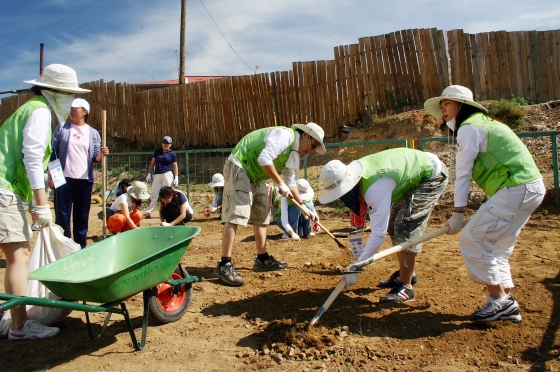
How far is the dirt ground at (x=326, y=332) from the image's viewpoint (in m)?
3.03

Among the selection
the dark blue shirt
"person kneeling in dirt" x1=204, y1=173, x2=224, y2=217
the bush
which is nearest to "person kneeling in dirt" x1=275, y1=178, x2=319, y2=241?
"person kneeling in dirt" x1=204, y1=173, x2=224, y2=217

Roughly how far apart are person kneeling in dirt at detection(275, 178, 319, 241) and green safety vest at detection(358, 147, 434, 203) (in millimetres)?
2692

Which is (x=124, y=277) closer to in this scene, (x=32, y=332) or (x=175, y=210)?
(x=32, y=332)

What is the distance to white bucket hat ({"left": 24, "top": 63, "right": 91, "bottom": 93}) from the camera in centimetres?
344

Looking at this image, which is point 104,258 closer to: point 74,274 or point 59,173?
point 74,274

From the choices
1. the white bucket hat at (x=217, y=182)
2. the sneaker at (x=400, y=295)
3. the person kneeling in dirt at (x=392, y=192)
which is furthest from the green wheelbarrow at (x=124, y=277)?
the white bucket hat at (x=217, y=182)

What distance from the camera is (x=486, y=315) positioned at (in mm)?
3301

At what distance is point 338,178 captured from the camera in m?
3.32

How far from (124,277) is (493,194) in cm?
242

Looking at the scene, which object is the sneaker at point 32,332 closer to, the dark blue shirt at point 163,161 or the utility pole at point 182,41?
the dark blue shirt at point 163,161

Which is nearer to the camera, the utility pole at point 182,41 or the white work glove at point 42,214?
the white work glove at point 42,214

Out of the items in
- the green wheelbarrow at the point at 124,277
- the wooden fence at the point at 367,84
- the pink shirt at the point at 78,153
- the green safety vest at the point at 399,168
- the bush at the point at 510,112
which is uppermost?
the wooden fence at the point at 367,84

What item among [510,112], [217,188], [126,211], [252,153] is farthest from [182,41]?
[252,153]

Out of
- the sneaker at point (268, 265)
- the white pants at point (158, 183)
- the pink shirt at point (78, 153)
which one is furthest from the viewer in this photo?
the white pants at point (158, 183)
